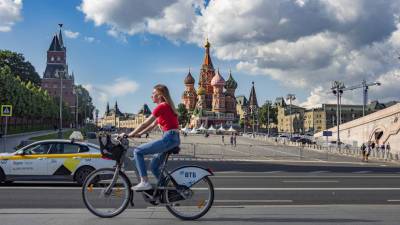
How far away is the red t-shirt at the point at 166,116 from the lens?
7.17 metres

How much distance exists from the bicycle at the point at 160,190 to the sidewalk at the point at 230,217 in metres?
0.16

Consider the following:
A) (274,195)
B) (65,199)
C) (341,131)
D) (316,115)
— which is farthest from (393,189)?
(316,115)

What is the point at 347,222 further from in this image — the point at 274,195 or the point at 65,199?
the point at 65,199

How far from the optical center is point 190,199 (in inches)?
289

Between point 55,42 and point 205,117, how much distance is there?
59.8m

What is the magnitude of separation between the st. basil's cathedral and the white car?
544 ft

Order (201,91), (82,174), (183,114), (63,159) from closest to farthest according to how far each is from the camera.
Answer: (82,174) → (63,159) → (201,91) → (183,114)

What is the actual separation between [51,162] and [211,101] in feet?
592

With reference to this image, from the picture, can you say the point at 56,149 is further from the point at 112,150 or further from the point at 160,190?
the point at 160,190

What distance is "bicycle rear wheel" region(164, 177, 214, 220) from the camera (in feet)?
23.8

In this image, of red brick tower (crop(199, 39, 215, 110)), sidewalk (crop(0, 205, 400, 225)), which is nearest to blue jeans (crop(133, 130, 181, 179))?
sidewalk (crop(0, 205, 400, 225))

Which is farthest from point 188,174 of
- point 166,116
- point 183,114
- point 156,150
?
point 183,114

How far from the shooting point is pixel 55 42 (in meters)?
182

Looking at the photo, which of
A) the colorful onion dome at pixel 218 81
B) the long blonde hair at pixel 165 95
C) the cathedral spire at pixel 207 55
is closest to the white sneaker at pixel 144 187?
the long blonde hair at pixel 165 95
